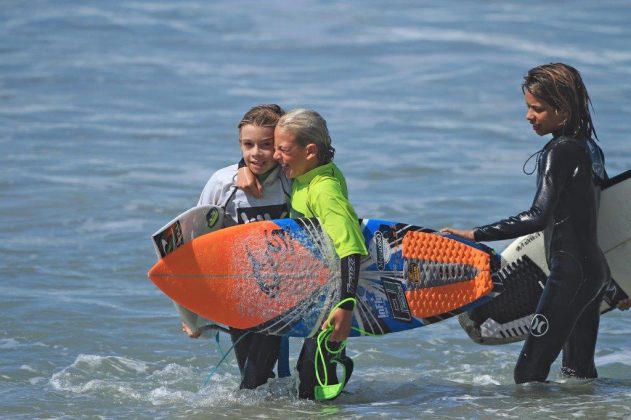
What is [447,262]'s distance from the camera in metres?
5.70

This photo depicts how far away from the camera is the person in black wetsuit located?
17.7 feet

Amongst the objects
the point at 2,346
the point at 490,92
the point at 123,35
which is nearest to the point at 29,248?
the point at 2,346

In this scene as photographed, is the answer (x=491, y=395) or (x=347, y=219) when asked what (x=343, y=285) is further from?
(x=491, y=395)

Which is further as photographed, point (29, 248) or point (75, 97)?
point (75, 97)

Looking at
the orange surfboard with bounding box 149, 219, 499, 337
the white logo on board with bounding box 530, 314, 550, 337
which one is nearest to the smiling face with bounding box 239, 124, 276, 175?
the orange surfboard with bounding box 149, 219, 499, 337

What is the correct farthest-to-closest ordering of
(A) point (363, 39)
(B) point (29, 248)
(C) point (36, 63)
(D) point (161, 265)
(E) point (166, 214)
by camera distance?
(A) point (363, 39) < (C) point (36, 63) < (E) point (166, 214) < (B) point (29, 248) < (D) point (161, 265)

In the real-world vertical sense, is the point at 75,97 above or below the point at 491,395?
above

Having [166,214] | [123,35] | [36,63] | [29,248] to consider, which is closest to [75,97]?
[36,63]

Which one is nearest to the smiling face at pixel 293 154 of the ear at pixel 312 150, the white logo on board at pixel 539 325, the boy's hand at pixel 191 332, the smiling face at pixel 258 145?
the ear at pixel 312 150

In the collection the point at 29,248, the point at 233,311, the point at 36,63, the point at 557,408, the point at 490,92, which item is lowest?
the point at 557,408

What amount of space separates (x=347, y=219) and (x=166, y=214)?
6.56 m

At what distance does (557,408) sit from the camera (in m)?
5.78

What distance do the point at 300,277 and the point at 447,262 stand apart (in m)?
0.74

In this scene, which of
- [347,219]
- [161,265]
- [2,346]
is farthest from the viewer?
[2,346]
